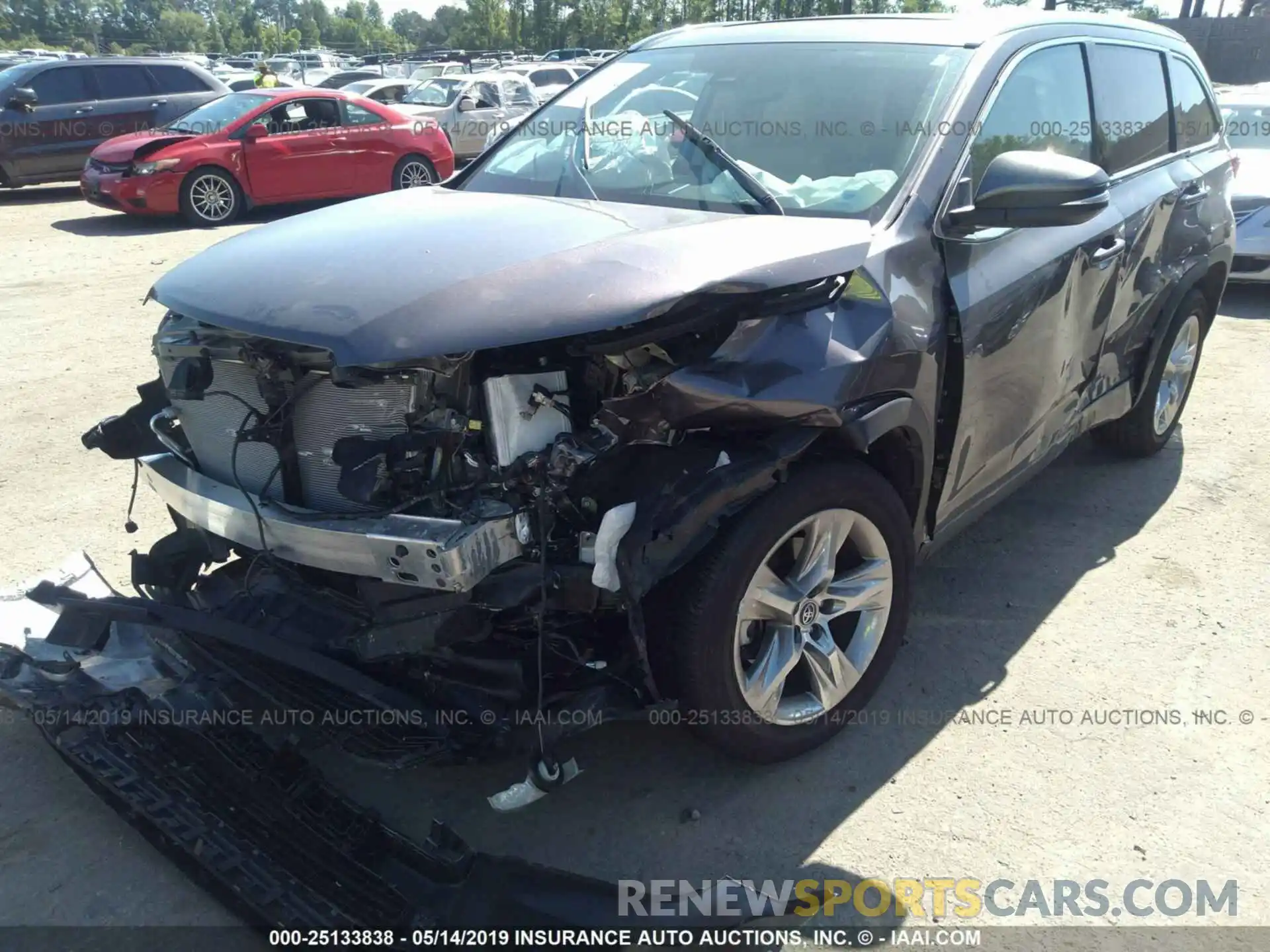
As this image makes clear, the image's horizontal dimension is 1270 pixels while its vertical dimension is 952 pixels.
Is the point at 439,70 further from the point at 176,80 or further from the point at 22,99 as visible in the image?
the point at 22,99

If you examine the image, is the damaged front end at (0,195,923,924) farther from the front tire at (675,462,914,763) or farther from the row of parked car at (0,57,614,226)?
the row of parked car at (0,57,614,226)

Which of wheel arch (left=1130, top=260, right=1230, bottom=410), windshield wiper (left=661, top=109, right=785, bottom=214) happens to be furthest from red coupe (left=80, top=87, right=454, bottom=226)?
wheel arch (left=1130, top=260, right=1230, bottom=410)

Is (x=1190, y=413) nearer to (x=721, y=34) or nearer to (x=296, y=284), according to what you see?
(x=721, y=34)

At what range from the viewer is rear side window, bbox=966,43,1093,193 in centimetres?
320

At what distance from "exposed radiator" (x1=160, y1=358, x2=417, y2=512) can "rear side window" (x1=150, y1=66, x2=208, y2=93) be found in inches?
544

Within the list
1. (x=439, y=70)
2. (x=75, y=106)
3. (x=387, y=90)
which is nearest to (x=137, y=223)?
(x=75, y=106)

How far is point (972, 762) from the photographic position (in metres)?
3.00

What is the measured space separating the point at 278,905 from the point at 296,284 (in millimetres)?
1459

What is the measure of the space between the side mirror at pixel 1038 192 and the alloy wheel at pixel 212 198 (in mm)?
11142

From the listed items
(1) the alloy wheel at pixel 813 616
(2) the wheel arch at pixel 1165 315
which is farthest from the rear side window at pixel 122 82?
(1) the alloy wheel at pixel 813 616

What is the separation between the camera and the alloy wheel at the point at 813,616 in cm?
269

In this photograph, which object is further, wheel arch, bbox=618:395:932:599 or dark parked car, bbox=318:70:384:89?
dark parked car, bbox=318:70:384:89

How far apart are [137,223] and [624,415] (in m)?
12.1

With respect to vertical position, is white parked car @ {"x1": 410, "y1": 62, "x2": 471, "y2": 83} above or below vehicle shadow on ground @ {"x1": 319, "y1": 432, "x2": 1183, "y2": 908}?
above
